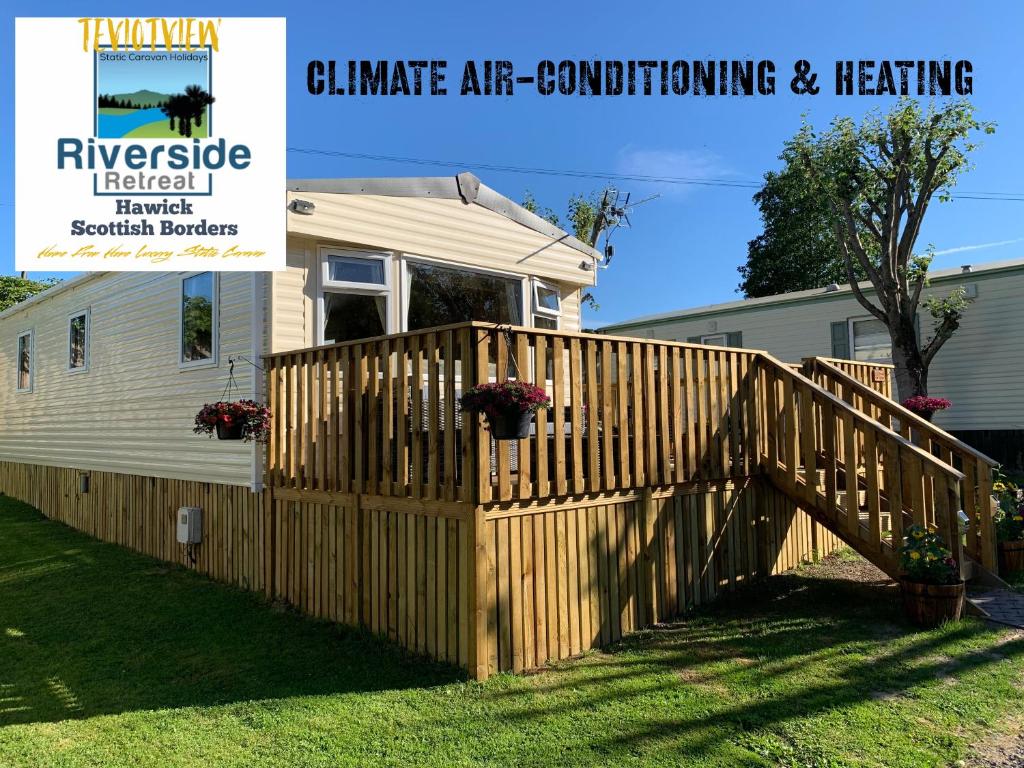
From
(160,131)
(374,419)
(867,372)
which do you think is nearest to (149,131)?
(160,131)

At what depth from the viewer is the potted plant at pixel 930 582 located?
477 centimetres

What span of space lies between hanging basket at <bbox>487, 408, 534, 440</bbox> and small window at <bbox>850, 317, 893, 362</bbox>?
12.0 m

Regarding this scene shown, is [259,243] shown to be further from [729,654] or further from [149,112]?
[729,654]

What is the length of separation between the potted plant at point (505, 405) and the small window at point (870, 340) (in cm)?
1200

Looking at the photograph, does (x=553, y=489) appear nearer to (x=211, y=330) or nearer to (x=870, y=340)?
(x=211, y=330)

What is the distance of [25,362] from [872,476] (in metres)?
13.5

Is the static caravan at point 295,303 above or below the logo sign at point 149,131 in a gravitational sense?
below

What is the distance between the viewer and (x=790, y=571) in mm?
6602

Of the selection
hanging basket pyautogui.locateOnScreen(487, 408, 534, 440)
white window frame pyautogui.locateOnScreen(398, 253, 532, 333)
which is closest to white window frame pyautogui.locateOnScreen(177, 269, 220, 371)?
white window frame pyautogui.locateOnScreen(398, 253, 532, 333)

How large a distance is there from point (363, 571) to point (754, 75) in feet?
24.2

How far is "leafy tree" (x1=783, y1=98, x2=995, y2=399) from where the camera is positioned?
12.8 metres

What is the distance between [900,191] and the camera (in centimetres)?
1367

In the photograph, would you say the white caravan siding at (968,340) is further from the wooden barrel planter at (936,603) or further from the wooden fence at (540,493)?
the wooden barrel planter at (936,603)

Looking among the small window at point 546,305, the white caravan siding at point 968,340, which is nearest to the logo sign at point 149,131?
the small window at point 546,305
